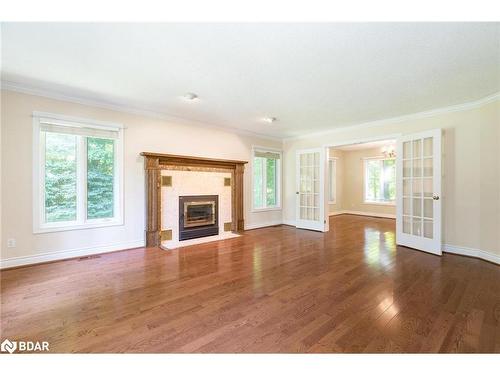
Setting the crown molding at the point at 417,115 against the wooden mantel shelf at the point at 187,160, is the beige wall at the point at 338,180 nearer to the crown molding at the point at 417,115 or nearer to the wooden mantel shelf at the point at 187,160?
the crown molding at the point at 417,115

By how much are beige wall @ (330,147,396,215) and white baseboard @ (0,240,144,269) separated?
6.92m

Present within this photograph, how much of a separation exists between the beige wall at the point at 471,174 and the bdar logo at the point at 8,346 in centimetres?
555

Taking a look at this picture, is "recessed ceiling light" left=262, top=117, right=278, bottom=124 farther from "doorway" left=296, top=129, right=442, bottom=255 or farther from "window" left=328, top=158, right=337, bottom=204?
"window" left=328, top=158, right=337, bottom=204

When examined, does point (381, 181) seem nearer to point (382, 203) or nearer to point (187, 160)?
point (382, 203)

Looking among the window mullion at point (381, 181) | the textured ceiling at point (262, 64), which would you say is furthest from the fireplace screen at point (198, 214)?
the window mullion at point (381, 181)

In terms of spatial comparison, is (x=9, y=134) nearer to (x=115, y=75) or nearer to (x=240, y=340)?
(x=115, y=75)

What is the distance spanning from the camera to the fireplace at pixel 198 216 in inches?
183

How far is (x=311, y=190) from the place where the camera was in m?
5.90

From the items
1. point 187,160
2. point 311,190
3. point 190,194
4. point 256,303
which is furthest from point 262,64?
point 311,190

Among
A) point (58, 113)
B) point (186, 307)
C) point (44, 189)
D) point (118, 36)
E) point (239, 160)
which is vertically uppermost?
point (118, 36)

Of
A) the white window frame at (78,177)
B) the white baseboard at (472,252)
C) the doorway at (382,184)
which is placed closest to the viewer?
the white window frame at (78,177)
